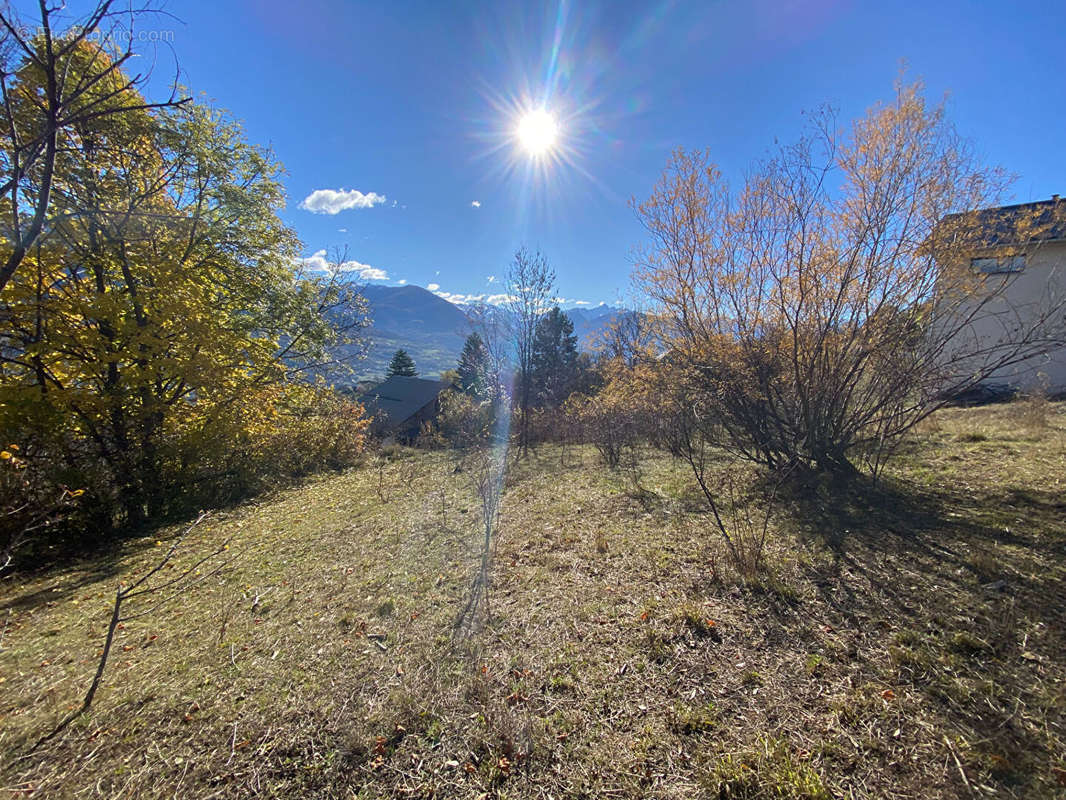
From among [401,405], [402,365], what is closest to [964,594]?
[401,405]

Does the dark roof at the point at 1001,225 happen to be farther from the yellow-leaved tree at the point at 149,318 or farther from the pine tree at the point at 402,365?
the pine tree at the point at 402,365

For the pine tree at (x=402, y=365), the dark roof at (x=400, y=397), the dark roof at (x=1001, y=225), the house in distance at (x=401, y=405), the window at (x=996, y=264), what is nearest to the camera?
the dark roof at (x=1001, y=225)

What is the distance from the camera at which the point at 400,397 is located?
2797 cm

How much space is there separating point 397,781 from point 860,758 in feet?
7.70

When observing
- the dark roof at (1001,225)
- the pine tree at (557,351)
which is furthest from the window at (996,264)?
the pine tree at (557,351)

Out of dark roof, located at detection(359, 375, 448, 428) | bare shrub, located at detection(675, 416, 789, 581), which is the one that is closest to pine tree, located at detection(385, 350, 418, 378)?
dark roof, located at detection(359, 375, 448, 428)

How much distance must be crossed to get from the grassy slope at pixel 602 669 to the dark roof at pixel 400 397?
2051 centimetres

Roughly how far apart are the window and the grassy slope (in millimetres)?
2732

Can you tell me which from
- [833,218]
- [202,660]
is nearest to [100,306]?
[202,660]

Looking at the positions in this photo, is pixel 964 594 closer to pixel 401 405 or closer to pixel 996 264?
pixel 996 264

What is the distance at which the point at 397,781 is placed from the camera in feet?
6.48

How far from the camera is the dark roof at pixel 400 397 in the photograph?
82.6 ft

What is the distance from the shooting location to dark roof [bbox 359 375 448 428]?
25.2 meters

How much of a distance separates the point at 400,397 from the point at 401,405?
4.63 feet
